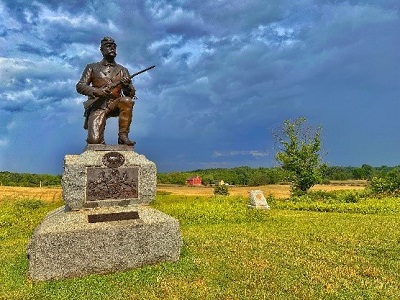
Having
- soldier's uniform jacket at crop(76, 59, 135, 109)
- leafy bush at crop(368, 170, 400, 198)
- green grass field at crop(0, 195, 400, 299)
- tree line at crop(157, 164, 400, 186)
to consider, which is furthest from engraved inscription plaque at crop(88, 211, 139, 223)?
tree line at crop(157, 164, 400, 186)

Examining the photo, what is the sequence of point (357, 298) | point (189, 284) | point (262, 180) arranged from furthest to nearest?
point (262, 180)
point (189, 284)
point (357, 298)

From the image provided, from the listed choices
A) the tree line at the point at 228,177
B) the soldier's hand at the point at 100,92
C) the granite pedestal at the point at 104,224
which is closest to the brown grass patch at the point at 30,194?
the tree line at the point at 228,177

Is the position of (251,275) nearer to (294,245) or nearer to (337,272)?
(337,272)

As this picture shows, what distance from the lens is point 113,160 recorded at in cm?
757

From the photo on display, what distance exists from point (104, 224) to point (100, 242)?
362 millimetres

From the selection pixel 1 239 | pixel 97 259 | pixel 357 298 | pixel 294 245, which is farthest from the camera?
pixel 1 239

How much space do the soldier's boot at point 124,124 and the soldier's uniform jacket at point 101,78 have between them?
0.43 meters

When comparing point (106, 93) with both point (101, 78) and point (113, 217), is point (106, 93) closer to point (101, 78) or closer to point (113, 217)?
point (101, 78)

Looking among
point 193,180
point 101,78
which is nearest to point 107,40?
point 101,78

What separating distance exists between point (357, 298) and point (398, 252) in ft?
11.7

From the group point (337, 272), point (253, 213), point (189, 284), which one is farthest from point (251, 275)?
point (253, 213)

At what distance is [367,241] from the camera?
9453 mm

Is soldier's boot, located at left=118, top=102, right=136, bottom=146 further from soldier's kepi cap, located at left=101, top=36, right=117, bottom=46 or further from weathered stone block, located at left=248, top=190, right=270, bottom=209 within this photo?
weathered stone block, located at left=248, top=190, right=270, bottom=209

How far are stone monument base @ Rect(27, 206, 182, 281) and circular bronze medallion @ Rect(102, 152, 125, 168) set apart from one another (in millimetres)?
944
